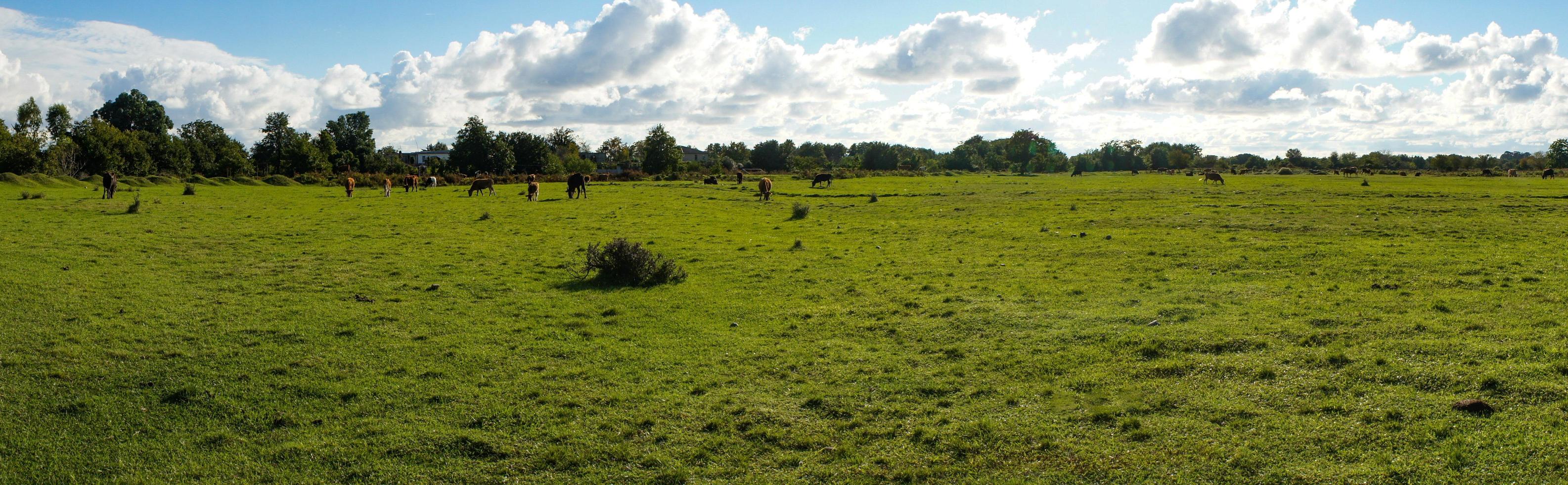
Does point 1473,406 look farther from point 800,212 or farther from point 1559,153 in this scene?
point 1559,153

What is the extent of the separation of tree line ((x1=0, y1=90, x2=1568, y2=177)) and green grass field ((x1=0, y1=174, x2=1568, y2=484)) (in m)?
67.0

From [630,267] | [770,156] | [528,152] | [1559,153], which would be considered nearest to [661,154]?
[528,152]

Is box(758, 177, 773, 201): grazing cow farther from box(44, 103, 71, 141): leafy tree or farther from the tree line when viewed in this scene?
box(44, 103, 71, 141): leafy tree

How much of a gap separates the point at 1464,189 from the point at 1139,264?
139 feet

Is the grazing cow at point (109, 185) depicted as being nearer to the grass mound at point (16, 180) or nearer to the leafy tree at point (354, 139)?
the grass mound at point (16, 180)

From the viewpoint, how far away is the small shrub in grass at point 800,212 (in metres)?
31.3

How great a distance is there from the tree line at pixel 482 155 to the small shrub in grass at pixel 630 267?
6838 cm

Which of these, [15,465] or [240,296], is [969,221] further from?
[15,465]

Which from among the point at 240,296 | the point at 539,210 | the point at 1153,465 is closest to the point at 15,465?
the point at 240,296

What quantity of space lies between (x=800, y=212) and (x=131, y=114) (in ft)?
449

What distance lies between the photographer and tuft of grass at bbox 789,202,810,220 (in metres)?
31.2

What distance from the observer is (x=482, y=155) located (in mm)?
101000

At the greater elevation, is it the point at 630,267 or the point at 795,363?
the point at 630,267

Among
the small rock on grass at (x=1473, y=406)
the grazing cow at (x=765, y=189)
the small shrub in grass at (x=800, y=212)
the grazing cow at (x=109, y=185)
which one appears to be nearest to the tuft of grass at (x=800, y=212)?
the small shrub in grass at (x=800, y=212)
